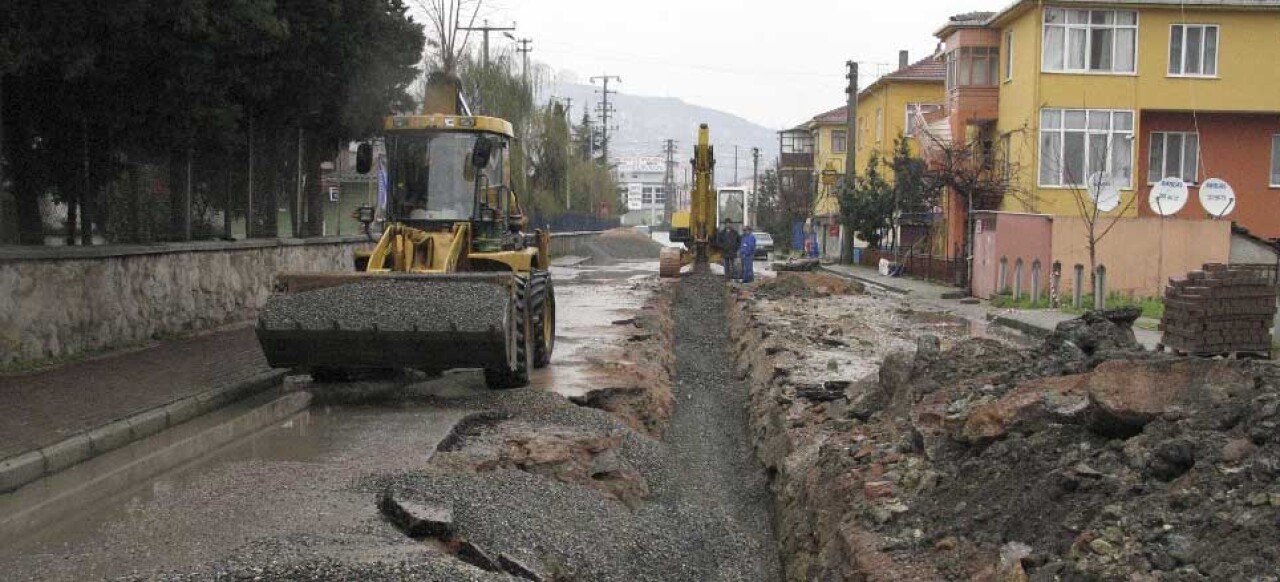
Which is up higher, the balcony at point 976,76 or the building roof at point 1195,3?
the building roof at point 1195,3

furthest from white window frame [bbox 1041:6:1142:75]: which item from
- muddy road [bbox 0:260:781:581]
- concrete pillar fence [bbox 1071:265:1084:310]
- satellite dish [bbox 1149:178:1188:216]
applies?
muddy road [bbox 0:260:781:581]

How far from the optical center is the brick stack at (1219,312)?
1415 centimetres

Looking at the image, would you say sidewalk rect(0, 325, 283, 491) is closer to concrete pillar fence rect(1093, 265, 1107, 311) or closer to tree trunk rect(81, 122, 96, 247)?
tree trunk rect(81, 122, 96, 247)

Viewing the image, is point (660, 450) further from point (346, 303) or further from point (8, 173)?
point (8, 173)

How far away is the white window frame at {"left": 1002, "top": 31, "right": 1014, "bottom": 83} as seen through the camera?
37.0 m

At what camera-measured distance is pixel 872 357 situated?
637 inches

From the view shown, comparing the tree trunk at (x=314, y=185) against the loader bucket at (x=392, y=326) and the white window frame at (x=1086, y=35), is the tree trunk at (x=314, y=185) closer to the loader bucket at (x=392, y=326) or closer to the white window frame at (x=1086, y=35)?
the loader bucket at (x=392, y=326)

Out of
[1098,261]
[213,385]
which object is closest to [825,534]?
[213,385]

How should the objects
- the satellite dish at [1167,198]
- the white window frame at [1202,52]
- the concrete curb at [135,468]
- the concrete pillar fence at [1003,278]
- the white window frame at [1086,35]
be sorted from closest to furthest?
the concrete curb at [135,468], the satellite dish at [1167,198], the concrete pillar fence at [1003,278], the white window frame at [1086,35], the white window frame at [1202,52]

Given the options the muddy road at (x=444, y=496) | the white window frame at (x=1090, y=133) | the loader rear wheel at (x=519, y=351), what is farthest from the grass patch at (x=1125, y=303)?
the loader rear wheel at (x=519, y=351)

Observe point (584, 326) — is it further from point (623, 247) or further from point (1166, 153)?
point (623, 247)

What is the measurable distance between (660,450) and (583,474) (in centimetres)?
219

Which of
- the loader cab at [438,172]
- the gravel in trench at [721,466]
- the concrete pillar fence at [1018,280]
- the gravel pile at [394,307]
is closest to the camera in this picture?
the gravel in trench at [721,466]

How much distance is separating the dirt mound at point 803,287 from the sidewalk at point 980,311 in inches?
63.3
